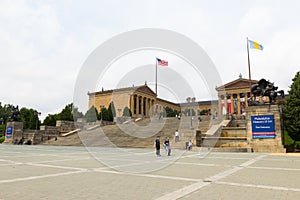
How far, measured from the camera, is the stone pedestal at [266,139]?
21.3 meters

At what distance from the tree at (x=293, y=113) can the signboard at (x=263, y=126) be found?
4.66 m

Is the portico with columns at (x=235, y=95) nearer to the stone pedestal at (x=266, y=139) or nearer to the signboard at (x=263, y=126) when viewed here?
the stone pedestal at (x=266, y=139)

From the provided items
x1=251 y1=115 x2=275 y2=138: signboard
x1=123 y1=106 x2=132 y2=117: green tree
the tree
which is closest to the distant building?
x1=123 y1=106 x2=132 y2=117: green tree

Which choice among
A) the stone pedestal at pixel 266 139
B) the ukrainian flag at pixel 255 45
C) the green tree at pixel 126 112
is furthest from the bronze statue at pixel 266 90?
the green tree at pixel 126 112

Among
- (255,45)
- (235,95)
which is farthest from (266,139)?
(235,95)

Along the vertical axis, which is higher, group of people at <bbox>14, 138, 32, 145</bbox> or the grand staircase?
the grand staircase

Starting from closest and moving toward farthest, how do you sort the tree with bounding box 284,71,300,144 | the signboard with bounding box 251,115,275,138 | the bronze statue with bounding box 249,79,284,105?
the signboard with bounding box 251,115,275,138 < the bronze statue with bounding box 249,79,284,105 < the tree with bounding box 284,71,300,144

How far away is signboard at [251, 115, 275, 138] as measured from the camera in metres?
21.7

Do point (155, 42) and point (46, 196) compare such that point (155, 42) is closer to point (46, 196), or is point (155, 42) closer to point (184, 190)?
point (184, 190)

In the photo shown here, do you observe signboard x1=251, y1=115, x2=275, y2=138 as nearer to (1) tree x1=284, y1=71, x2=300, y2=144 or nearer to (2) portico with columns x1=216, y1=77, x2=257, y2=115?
(1) tree x1=284, y1=71, x2=300, y2=144

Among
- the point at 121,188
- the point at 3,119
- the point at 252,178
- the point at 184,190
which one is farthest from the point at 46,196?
the point at 3,119

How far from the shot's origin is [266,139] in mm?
21797

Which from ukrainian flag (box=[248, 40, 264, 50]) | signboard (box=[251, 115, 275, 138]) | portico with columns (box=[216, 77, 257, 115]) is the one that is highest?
ukrainian flag (box=[248, 40, 264, 50])

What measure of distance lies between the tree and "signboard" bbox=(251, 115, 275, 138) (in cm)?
466
